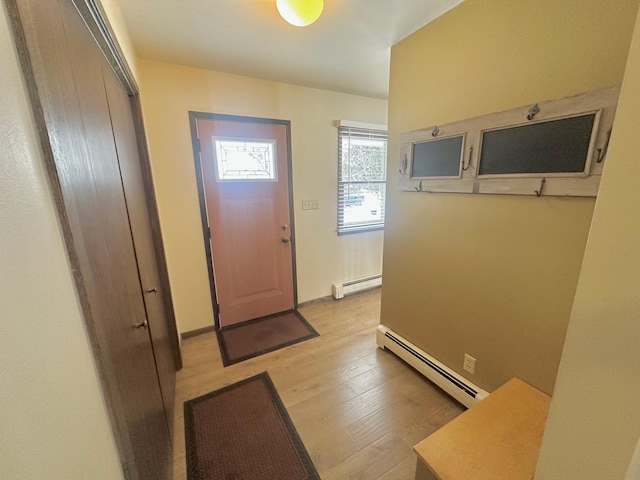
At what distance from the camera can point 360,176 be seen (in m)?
3.11

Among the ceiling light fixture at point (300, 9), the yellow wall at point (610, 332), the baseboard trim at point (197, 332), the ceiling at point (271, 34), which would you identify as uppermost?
the ceiling at point (271, 34)

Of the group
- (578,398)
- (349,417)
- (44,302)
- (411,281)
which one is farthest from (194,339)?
(578,398)

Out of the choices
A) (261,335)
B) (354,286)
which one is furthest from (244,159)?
(354,286)

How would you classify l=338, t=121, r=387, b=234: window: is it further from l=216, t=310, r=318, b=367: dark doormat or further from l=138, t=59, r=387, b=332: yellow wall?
l=216, t=310, r=318, b=367: dark doormat

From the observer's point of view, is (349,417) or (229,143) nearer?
(349,417)

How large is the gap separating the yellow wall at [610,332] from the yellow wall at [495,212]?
93 centimetres

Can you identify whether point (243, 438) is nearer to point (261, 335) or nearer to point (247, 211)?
point (261, 335)

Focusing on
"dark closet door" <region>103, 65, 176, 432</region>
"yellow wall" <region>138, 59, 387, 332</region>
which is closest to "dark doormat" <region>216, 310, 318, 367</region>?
"yellow wall" <region>138, 59, 387, 332</region>

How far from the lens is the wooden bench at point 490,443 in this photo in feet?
3.14

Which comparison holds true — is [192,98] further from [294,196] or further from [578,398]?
[578,398]

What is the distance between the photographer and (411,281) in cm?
200

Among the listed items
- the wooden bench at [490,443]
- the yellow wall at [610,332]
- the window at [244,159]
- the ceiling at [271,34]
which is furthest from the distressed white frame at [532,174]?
the window at [244,159]

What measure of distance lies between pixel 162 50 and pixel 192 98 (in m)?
0.36

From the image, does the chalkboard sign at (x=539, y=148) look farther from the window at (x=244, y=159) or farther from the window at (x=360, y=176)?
the window at (x=244, y=159)
